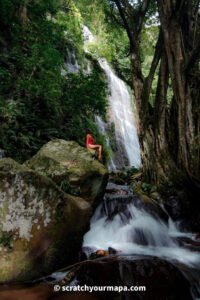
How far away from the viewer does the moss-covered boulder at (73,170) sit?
5.25 meters

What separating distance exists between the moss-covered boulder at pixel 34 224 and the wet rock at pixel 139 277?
1.53ft

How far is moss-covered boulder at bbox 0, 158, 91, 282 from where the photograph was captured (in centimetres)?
362

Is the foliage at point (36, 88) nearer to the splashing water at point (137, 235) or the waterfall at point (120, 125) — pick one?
the splashing water at point (137, 235)

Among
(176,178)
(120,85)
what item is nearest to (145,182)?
(176,178)

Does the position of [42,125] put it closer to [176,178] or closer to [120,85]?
[176,178]

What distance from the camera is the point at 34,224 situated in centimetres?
383

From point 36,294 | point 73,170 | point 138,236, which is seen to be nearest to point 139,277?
point 36,294

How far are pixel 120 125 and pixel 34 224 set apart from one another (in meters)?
Result: 12.3

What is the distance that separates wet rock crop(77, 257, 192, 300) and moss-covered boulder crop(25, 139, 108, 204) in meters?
1.69

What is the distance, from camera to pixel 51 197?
398 centimetres

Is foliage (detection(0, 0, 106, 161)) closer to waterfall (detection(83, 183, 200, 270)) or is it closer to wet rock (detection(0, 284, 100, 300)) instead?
waterfall (detection(83, 183, 200, 270))

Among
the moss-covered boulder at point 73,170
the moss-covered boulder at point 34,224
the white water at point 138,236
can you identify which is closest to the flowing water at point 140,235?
the white water at point 138,236

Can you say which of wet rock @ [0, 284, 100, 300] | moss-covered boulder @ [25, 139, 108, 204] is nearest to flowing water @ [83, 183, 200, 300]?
moss-covered boulder @ [25, 139, 108, 204]

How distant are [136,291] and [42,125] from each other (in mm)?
6084
